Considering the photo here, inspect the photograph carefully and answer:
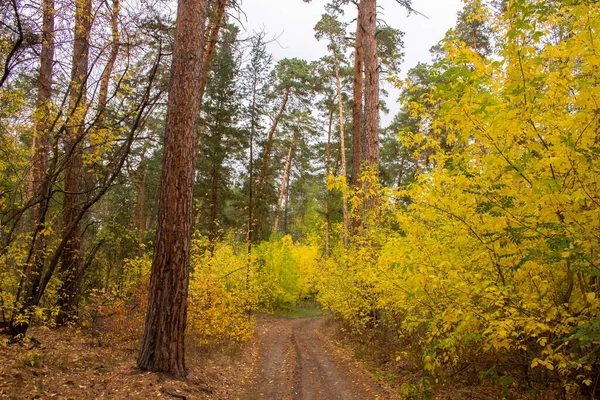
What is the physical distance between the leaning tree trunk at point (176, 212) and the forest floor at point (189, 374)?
41cm

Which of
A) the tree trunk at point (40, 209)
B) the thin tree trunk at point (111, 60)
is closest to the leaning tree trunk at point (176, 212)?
the thin tree trunk at point (111, 60)

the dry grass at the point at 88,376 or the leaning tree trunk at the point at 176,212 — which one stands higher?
the leaning tree trunk at the point at 176,212

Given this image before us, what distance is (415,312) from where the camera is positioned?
6.68m

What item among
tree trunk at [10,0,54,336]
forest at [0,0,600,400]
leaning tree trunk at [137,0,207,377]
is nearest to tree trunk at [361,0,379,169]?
forest at [0,0,600,400]

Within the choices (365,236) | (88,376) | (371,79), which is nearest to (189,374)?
(88,376)

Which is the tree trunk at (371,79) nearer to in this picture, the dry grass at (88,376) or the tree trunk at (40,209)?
the dry grass at (88,376)

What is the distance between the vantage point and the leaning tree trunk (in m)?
5.49

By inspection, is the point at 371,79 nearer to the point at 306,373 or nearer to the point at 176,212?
the point at 176,212

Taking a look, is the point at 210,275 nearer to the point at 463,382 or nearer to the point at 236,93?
the point at 463,382

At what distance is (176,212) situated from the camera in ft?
18.5

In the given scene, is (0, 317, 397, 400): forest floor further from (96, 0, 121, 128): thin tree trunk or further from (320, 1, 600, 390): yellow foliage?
(96, 0, 121, 128): thin tree trunk

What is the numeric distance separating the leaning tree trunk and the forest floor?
41 cm

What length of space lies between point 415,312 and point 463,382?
50.2 inches

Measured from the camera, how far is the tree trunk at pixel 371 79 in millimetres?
10281
